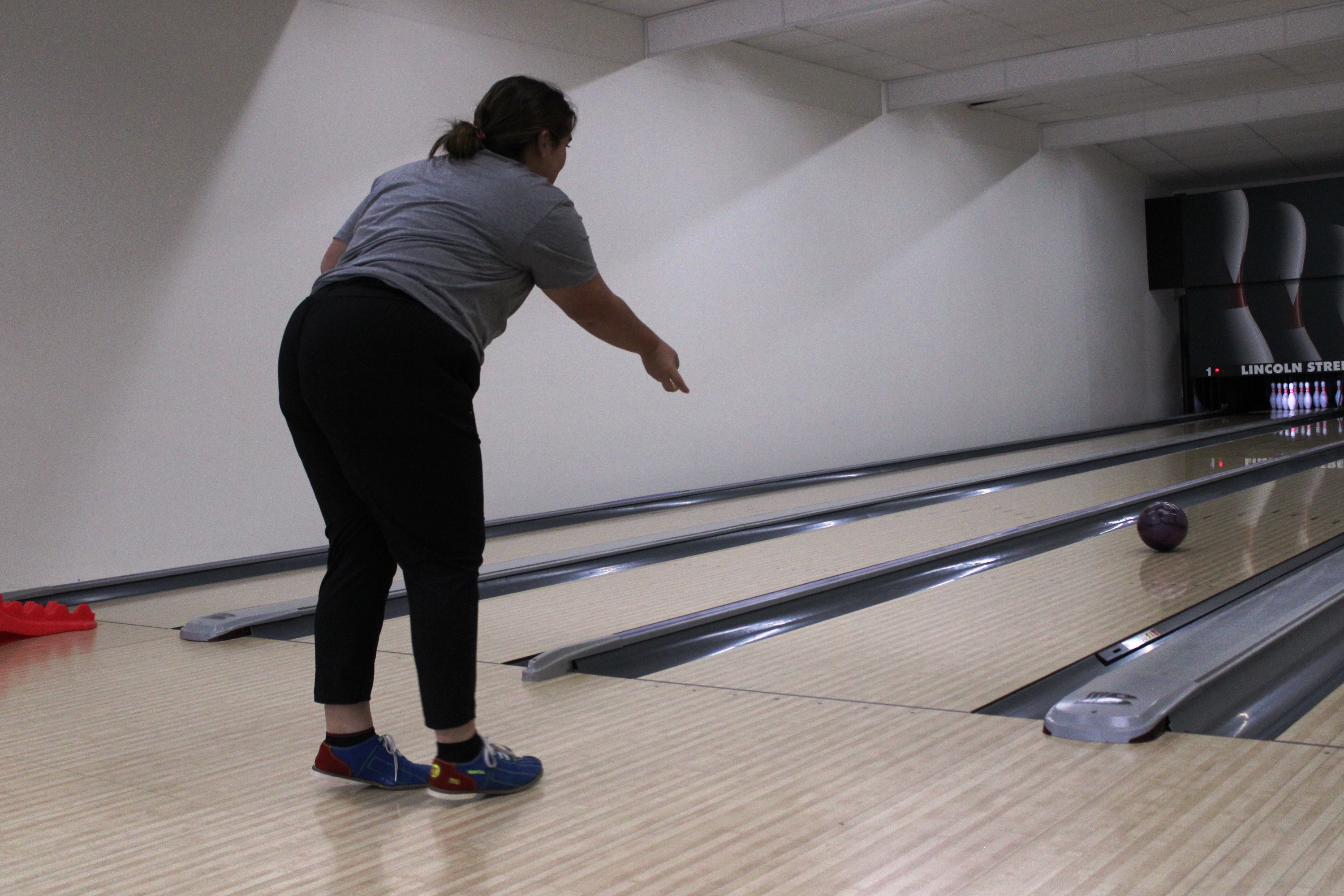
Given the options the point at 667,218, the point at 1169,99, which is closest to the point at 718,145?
the point at 667,218

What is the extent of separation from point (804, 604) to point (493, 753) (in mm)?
1507

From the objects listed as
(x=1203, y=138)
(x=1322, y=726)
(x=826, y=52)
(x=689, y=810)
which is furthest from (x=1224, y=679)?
(x=1203, y=138)

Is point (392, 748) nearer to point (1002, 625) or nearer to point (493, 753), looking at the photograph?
point (493, 753)

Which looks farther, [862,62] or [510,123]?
[862,62]

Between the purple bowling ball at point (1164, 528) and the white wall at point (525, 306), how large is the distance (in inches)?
115

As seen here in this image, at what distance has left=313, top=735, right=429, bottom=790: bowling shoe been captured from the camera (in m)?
1.76

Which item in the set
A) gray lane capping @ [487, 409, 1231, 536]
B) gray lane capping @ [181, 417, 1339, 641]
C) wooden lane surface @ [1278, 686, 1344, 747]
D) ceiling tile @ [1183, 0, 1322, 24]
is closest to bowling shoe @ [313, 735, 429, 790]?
wooden lane surface @ [1278, 686, 1344, 747]

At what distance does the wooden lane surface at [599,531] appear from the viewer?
12.2ft

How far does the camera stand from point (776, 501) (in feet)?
18.8

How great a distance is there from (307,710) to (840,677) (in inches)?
39.6

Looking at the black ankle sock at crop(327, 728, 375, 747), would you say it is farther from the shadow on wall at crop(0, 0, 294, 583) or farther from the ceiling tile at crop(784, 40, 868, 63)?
the ceiling tile at crop(784, 40, 868, 63)

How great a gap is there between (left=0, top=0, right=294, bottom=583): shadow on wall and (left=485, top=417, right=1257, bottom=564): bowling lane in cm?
152

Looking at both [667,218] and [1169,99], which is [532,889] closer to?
[667,218]

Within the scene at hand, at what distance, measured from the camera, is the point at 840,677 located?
2.38m
